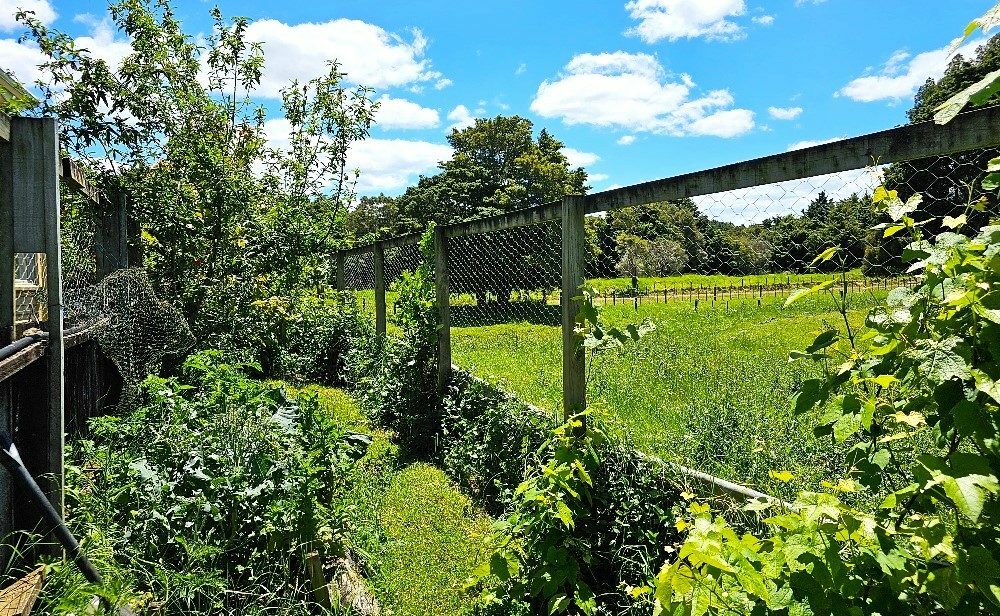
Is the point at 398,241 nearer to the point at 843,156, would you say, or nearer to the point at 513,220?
the point at 513,220

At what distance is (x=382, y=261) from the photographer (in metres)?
7.56

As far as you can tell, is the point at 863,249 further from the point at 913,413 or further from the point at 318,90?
the point at 318,90

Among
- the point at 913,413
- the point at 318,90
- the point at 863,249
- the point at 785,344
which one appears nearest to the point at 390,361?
the point at 318,90

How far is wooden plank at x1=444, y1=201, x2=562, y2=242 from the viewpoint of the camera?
138 inches

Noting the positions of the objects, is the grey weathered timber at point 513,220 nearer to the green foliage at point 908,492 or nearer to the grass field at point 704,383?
the grass field at point 704,383

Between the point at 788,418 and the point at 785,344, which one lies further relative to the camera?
the point at 785,344

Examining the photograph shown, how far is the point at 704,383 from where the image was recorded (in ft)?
21.6

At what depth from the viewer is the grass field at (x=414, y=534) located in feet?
10.6

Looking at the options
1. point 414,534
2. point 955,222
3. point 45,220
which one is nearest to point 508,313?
point 414,534

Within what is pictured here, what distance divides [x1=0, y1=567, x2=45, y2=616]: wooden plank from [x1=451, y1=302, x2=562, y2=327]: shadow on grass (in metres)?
3.55

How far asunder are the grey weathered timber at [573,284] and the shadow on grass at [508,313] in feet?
5.78

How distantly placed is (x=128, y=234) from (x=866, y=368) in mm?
6487

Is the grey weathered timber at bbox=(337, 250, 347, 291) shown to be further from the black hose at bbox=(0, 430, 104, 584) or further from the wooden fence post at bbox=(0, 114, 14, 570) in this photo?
the black hose at bbox=(0, 430, 104, 584)

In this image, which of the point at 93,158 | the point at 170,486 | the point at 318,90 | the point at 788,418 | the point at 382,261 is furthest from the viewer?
the point at 318,90
